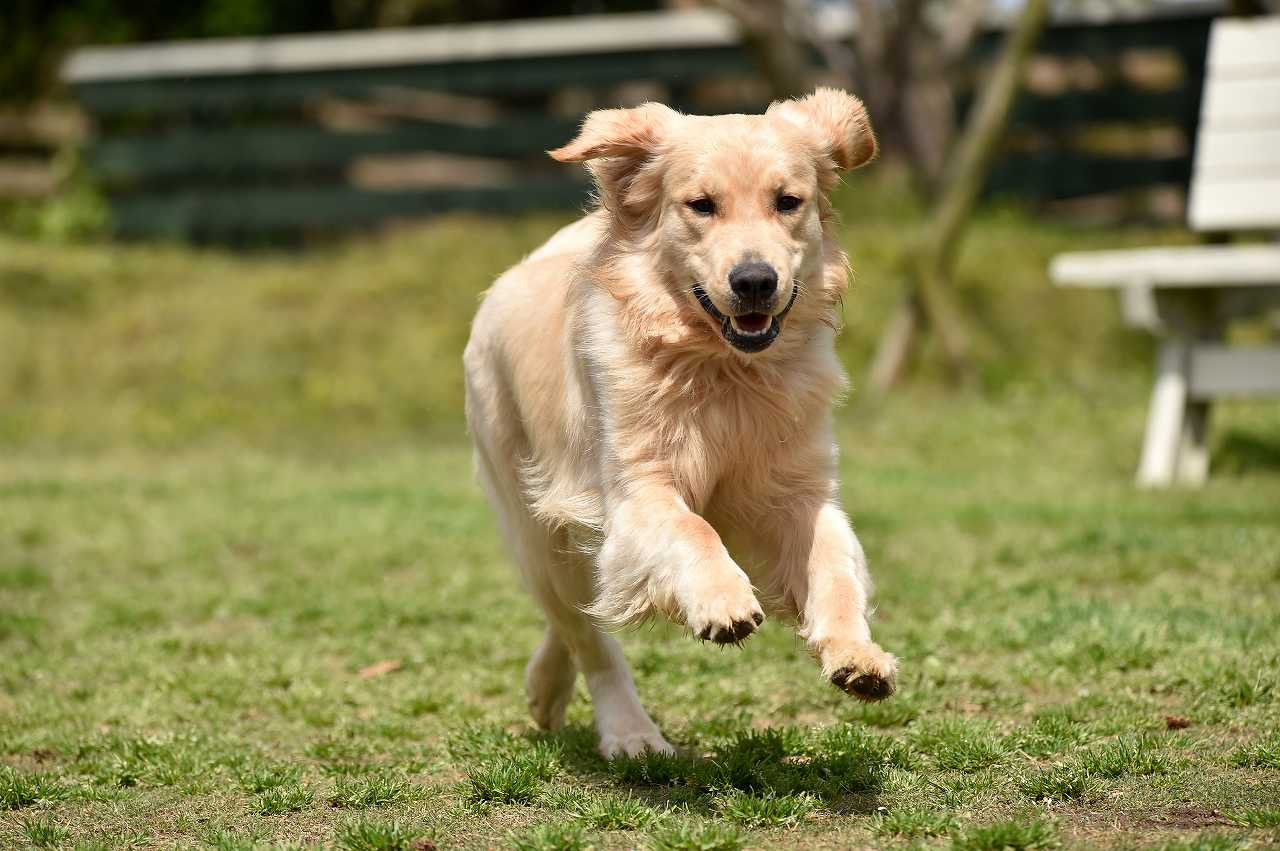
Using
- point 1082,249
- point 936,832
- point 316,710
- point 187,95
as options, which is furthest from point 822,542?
point 187,95

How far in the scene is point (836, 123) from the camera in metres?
4.46

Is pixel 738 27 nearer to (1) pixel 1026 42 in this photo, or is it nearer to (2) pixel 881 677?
(1) pixel 1026 42

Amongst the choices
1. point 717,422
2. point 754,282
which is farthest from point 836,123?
point 717,422

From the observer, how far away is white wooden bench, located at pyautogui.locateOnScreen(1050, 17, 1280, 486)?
8414mm

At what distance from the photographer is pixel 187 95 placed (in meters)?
16.3

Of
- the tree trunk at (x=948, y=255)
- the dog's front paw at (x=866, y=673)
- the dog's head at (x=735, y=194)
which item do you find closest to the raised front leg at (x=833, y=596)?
the dog's front paw at (x=866, y=673)

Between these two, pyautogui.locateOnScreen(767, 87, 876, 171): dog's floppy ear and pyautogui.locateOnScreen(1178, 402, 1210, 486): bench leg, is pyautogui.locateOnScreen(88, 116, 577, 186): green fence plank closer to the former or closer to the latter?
pyautogui.locateOnScreen(1178, 402, 1210, 486): bench leg

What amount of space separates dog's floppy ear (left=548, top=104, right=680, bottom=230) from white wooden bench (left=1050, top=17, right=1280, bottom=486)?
15.5 feet

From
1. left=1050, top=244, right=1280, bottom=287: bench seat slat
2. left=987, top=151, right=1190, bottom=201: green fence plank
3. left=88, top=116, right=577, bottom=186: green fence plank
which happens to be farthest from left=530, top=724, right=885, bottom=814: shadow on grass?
left=987, top=151, right=1190, bottom=201: green fence plank

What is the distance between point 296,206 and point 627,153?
12203 mm

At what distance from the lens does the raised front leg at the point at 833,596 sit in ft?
12.0

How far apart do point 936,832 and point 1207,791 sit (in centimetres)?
76

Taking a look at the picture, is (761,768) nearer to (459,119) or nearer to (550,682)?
(550,682)

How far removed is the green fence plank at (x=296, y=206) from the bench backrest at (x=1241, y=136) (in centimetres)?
698
